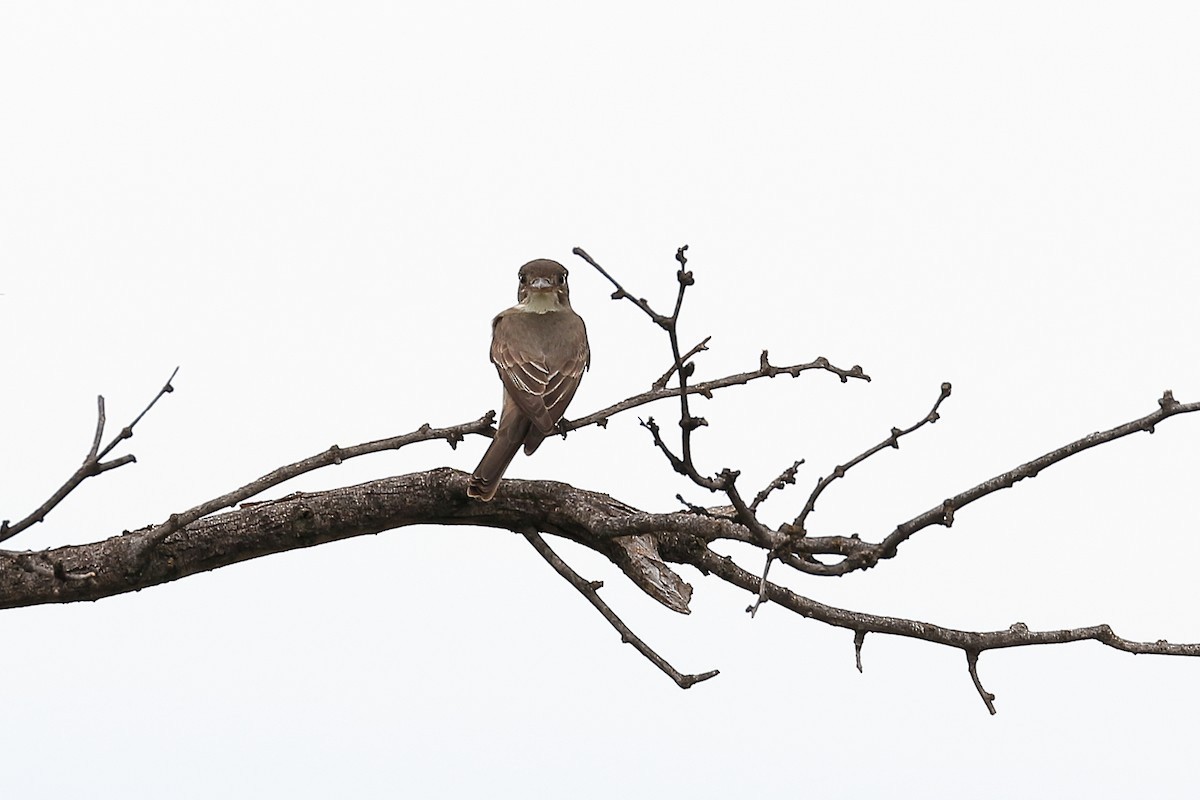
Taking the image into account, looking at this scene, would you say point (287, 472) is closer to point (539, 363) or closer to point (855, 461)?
point (539, 363)

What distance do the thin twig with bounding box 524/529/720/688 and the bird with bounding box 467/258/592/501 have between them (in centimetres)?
32

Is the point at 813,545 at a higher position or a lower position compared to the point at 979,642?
lower

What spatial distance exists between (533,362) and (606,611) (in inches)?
52.3

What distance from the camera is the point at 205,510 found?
17.8ft

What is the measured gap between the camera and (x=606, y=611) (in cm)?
579

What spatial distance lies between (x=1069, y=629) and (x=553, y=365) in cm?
257

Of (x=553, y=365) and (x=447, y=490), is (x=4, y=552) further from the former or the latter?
(x=553, y=365)

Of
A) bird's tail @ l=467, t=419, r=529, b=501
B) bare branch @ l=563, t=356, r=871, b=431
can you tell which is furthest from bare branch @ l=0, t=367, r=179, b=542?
bare branch @ l=563, t=356, r=871, b=431

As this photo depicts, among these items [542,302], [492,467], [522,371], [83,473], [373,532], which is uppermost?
[542,302]

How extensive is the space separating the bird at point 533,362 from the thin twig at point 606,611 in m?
0.32

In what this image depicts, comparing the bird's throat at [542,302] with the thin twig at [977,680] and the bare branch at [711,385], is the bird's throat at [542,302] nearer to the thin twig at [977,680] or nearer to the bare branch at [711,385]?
the bare branch at [711,385]

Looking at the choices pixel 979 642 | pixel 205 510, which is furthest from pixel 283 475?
pixel 979 642

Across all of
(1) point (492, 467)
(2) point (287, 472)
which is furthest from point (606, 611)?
(2) point (287, 472)

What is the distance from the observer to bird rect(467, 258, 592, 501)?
5945 mm
